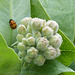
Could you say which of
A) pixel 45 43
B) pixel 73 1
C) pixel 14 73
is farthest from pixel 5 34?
pixel 73 1

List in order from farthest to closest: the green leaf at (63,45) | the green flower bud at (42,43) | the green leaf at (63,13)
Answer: the green leaf at (63,13)
the green leaf at (63,45)
the green flower bud at (42,43)

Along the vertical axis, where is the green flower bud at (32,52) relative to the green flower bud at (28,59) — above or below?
above

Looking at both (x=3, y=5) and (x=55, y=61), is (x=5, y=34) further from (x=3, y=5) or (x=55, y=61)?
(x=55, y=61)

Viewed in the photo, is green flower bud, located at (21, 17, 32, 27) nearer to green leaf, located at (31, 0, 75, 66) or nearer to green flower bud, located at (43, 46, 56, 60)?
green leaf, located at (31, 0, 75, 66)

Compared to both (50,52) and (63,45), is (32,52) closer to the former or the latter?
(50,52)

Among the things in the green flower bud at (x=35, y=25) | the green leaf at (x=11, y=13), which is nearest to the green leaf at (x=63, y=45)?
the green leaf at (x=11, y=13)

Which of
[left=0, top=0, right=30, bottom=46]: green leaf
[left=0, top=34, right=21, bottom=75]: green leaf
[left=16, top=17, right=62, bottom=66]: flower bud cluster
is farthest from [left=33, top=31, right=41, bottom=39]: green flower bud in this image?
[left=0, top=0, right=30, bottom=46]: green leaf

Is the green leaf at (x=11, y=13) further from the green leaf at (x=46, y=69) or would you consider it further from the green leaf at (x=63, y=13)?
the green leaf at (x=46, y=69)
